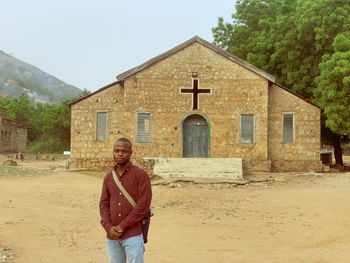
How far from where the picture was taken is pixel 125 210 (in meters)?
4.71

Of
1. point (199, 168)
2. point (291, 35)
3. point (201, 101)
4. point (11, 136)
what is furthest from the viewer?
point (11, 136)

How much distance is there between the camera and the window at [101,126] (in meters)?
22.5

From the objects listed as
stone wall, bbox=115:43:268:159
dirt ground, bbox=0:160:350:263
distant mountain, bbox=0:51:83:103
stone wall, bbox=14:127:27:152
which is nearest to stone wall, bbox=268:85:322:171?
stone wall, bbox=115:43:268:159

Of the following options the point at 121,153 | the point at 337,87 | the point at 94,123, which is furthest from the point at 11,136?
the point at 121,153

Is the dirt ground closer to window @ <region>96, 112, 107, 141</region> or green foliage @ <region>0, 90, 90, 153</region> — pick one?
window @ <region>96, 112, 107, 141</region>

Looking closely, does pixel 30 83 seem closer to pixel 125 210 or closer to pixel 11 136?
pixel 11 136

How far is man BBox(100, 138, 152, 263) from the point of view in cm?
462

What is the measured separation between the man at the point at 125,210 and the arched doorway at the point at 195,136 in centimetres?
1695

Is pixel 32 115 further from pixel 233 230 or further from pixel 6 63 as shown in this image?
pixel 6 63

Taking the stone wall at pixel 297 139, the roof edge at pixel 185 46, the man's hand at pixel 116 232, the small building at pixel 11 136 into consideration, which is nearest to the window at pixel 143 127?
the roof edge at pixel 185 46

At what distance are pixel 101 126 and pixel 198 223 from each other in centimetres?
1328

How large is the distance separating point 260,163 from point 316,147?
10.6 ft

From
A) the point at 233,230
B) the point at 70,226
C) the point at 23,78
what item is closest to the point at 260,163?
the point at 233,230

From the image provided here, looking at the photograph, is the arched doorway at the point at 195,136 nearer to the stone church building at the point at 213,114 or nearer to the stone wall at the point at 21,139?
the stone church building at the point at 213,114
